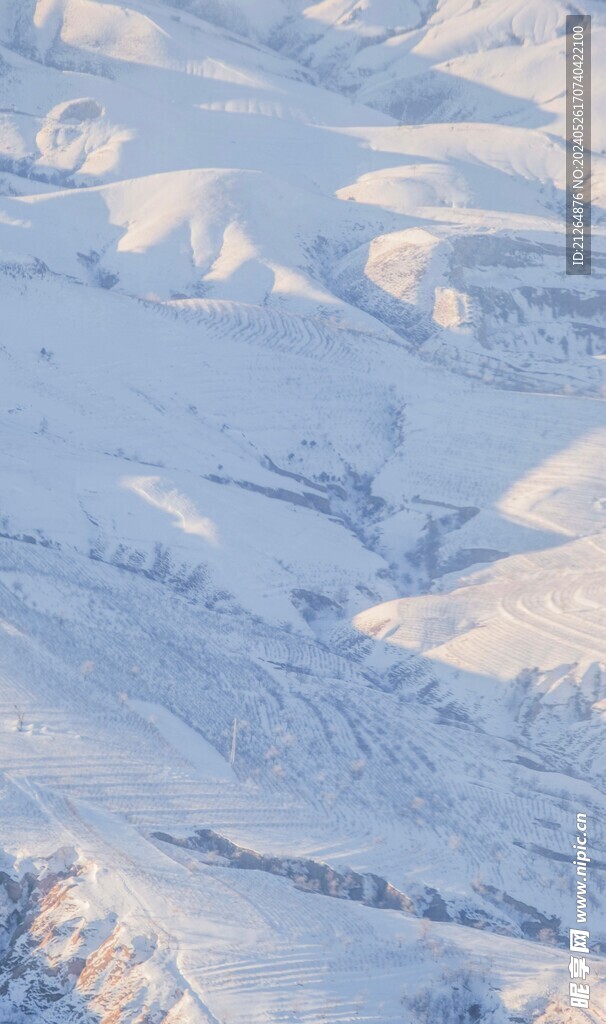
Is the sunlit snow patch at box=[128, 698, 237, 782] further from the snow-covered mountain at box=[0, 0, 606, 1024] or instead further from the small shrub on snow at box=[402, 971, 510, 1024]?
the small shrub on snow at box=[402, 971, 510, 1024]

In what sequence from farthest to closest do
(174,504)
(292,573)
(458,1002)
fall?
1. (174,504)
2. (292,573)
3. (458,1002)

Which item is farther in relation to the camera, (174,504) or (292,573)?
(174,504)

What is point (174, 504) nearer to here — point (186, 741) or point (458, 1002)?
point (186, 741)

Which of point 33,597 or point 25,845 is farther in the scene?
point 33,597

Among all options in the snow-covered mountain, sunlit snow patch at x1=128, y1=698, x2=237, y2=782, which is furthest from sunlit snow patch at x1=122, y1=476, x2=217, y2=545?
sunlit snow patch at x1=128, y1=698, x2=237, y2=782

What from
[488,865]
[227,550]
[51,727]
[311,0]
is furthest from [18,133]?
[488,865]

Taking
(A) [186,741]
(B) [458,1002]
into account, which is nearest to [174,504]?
(A) [186,741]

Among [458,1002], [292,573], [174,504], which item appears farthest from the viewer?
[174,504]

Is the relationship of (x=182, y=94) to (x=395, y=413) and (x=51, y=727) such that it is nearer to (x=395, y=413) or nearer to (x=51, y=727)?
(x=395, y=413)

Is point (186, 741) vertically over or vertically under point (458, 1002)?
under
